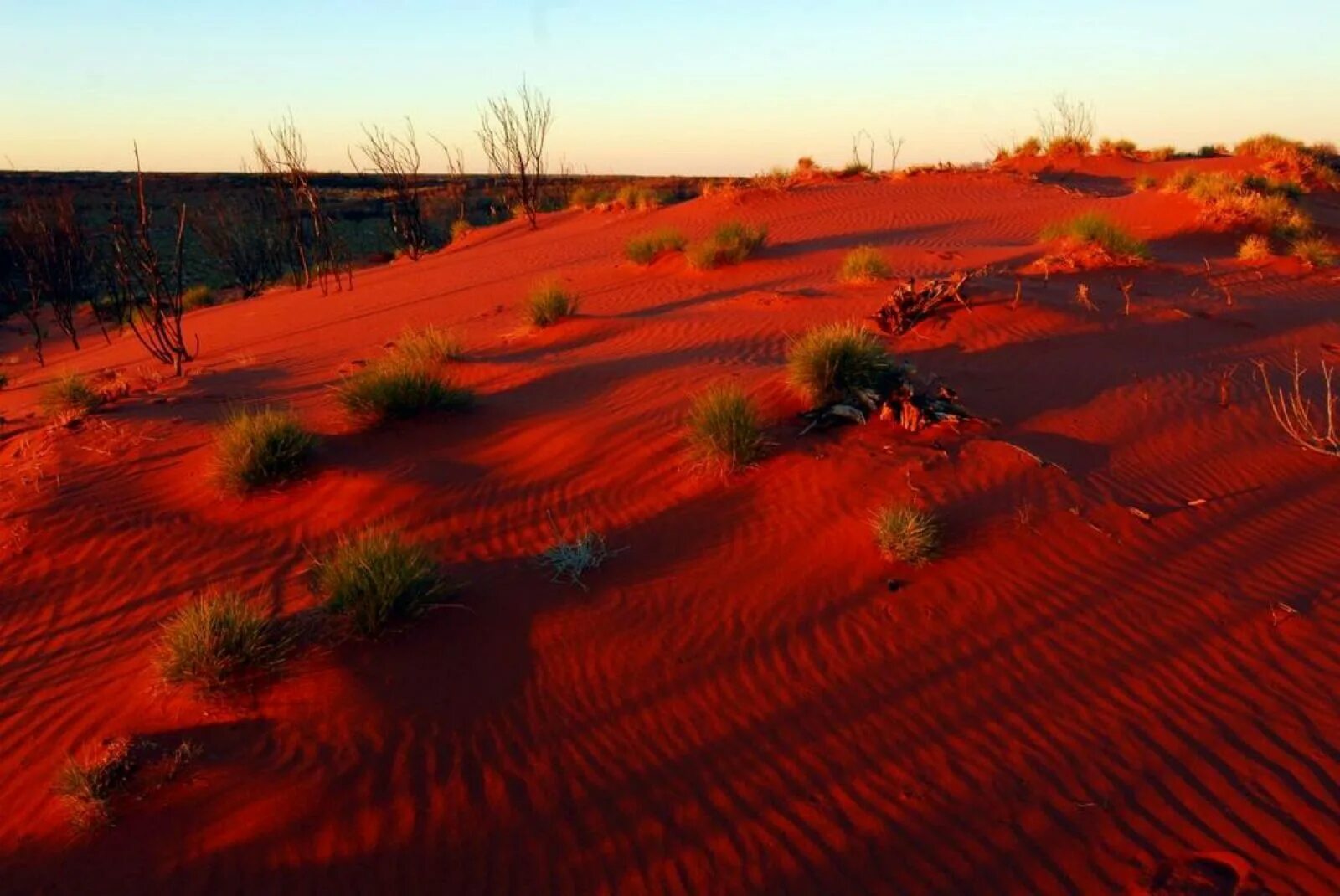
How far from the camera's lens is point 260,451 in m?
7.77

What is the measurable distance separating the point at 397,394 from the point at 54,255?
70.0ft

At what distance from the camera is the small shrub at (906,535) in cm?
618

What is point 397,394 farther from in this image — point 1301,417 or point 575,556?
point 1301,417

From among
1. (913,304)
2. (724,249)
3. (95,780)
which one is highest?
(724,249)

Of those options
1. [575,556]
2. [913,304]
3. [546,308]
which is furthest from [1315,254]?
[575,556]

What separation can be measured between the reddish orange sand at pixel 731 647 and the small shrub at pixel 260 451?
8.0 inches

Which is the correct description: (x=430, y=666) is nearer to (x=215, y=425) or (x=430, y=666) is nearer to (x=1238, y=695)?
(x=1238, y=695)

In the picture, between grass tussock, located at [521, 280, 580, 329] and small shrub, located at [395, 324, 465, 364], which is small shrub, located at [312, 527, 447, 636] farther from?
grass tussock, located at [521, 280, 580, 329]

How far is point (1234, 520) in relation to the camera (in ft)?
22.9

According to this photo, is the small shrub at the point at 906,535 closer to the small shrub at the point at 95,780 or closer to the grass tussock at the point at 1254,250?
the small shrub at the point at 95,780

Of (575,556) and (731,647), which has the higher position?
(575,556)

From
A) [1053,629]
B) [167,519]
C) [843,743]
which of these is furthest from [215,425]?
[1053,629]

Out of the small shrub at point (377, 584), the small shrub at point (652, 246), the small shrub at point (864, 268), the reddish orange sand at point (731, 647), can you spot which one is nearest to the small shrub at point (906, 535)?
the reddish orange sand at point (731, 647)

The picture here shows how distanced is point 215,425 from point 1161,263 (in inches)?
565
